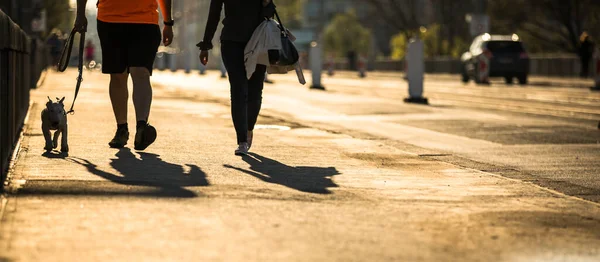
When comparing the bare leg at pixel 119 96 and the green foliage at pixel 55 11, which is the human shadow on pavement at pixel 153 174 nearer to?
the bare leg at pixel 119 96

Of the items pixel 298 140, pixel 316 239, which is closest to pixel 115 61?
pixel 298 140

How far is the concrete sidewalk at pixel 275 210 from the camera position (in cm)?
562

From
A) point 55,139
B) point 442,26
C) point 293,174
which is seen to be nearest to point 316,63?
point 55,139

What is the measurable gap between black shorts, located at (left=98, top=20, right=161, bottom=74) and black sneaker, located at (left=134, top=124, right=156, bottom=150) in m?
0.56

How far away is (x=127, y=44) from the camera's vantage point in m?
11.0

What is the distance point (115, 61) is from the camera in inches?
436

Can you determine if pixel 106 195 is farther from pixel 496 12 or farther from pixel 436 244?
pixel 496 12

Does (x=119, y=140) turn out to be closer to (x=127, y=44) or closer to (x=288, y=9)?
(x=127, y=44)

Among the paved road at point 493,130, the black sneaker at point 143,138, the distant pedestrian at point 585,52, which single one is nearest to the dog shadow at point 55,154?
the black sneaker at point 143,138

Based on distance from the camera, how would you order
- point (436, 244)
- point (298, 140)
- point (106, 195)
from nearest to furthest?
1. point (436, 244)
2. point (106, 195)
3. point (298, 140)

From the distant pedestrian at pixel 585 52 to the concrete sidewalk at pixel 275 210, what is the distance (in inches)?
1467

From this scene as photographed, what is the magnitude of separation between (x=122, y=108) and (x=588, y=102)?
54.4 ft

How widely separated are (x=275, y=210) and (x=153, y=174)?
190cm

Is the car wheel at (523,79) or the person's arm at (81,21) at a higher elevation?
the person's arm at (81,21)
